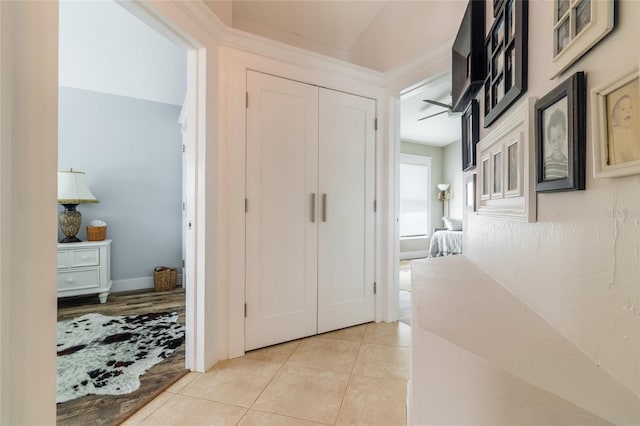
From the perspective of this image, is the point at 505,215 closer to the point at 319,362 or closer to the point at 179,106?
the point at 319,362

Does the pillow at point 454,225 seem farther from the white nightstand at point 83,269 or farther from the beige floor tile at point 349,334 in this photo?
the white nightstand at point 83,269

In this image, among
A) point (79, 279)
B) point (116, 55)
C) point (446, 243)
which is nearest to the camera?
→ point (116, 55)

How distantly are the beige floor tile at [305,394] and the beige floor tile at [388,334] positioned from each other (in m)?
0.55

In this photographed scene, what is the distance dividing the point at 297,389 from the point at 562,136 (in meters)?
1.63

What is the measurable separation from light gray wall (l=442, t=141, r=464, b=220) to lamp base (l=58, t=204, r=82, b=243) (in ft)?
20.9

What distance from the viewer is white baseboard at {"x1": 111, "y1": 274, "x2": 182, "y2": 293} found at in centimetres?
340

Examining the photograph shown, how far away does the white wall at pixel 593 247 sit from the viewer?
410 mm

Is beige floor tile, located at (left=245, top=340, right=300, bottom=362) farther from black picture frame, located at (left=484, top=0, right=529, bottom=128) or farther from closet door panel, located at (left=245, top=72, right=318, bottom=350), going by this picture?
black picture frame, located at (left=484, top=0, right=529, bottom=128)

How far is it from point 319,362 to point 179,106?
362 centimetres

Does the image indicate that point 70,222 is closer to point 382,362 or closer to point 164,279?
point 164,279

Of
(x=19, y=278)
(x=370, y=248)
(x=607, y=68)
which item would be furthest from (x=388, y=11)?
(x=19, y=278)

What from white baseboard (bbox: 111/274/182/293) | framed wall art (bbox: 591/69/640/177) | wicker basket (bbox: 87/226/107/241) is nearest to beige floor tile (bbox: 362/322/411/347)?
framed wall art (bbox: 591/69/640/177)

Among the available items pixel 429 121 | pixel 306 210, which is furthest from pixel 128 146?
pixel 429 121

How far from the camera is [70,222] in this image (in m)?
3.01
